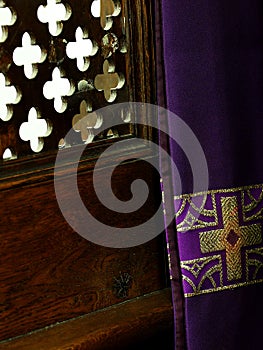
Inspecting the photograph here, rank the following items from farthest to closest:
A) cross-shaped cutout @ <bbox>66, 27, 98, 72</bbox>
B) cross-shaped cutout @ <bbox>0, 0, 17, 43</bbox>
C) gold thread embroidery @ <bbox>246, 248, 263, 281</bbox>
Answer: gold thread embroidery @ <bbox>246, 248, 263, 281</bbox>
cross-shaped cutout @ <bbox>66, 27, 98, 72</bbox>
cross-shaped cutout @ <bbox>0, 0, 17, 43</bbox>

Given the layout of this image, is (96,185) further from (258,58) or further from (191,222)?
(258,58)

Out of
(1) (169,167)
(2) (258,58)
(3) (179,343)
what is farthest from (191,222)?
(2) (258,58)

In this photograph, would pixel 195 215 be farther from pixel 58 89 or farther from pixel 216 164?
pixel 58 89

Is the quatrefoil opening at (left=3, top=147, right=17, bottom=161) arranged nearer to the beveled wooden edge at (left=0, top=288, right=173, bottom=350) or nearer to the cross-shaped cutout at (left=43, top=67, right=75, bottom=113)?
the cross-shaped cutout at (left=43, top=67, right=75, bottom=113)

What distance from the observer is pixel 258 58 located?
1.62m

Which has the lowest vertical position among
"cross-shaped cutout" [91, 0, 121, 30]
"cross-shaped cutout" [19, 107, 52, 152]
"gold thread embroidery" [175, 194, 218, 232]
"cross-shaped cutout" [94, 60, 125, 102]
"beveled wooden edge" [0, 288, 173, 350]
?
"beveled wooden edge" [0, 288, 173, 350]

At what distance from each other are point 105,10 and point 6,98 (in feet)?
0.84

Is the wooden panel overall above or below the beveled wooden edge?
above

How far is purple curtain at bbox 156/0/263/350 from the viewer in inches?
60.7

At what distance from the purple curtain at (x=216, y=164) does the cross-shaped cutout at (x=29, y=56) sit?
224 millimetres

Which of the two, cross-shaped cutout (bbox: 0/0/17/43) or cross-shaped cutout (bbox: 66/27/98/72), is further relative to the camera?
cross-shaped cutout (bbox: 66/27/98/72)

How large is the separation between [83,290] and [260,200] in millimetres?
375

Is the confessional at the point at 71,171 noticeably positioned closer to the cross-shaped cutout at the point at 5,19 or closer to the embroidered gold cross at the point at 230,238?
the cross-shaped cutout at the point at 5,19

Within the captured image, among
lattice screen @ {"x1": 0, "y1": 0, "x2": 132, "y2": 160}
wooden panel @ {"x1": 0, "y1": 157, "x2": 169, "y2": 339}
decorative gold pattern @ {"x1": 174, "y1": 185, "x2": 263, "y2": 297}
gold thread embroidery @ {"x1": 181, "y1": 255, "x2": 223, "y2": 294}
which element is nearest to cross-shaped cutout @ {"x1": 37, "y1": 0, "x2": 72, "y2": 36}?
lattice screen @ {"x1": 0, "y1": 0, "x2": 132, "y2": 160}
